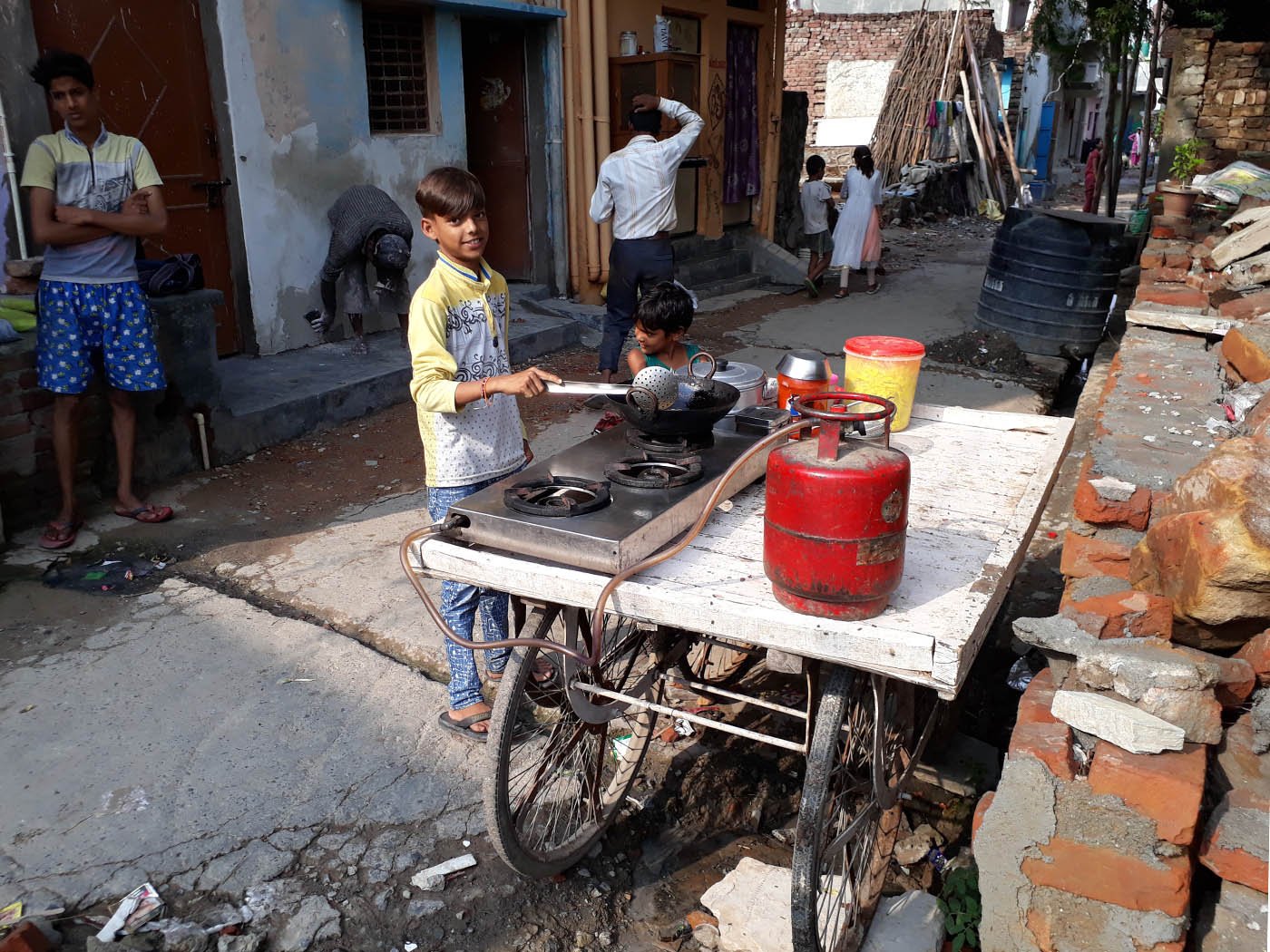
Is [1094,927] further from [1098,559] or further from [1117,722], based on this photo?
[1098,559]

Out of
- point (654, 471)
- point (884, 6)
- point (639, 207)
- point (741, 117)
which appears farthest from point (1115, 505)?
point (884, 6)

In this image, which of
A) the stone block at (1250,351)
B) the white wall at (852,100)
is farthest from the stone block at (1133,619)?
the white wall at (852,100)

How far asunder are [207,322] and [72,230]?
106 centimetres

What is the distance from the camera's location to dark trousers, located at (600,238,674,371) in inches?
257

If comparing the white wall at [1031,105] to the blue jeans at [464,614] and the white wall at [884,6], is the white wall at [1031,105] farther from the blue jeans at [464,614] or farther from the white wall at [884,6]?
the blue jeans at [464,614]

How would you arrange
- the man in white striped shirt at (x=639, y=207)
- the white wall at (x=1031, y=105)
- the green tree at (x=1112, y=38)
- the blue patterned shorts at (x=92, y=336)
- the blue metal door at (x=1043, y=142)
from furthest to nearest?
the blue metal door at (x=1043, y=142) → the white wall at (x=1031, y=105) → the green tree at (x=1112, y=38) → the man in white striped shirt at (x=639, y=207) → the blue patterned shorts at (x=92, y=336)

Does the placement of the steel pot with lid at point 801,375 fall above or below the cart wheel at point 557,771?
above

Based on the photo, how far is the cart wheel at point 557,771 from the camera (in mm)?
2287

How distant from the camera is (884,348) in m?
2.73

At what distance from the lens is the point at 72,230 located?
415 centimetres

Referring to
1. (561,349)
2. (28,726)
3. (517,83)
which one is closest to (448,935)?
(28,726)

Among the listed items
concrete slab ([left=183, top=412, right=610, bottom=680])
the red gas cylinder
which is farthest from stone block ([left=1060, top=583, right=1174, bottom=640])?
concrete slab ([left=183, top=412, right=610, bottom=680])

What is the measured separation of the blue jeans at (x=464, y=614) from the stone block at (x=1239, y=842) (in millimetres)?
1818

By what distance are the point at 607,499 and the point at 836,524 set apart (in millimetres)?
554
